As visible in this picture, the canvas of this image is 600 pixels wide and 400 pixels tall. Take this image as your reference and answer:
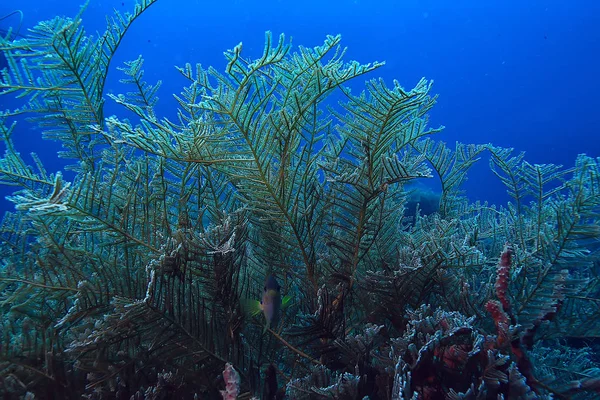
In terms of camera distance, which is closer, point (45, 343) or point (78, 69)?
point (45, 343)

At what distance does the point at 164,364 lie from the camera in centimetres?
203

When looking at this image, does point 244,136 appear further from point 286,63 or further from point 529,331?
point 529,331

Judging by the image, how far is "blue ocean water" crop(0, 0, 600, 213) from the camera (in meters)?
52.2

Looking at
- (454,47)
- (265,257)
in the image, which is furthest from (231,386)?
(454,47)

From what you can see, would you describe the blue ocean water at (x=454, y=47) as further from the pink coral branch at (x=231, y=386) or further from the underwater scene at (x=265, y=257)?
the pink coral branch at (x=231, y=386)

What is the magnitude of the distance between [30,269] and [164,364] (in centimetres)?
92

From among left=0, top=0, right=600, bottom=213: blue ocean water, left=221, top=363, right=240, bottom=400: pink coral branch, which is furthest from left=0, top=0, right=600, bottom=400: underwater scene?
left=0, top=0, right=600, bottom=213: blue ocean water

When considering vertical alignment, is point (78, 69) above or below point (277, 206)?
above

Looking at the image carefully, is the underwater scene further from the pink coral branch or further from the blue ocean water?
the blue ocean water

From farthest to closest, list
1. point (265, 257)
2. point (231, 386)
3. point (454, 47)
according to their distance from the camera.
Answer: point (454, 47) → point (265, 257) → point (231, 386)

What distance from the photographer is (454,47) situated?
70688 millimetres

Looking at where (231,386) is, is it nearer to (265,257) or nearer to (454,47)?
(265,257)

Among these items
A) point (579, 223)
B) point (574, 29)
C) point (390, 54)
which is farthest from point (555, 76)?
point (579, 223)

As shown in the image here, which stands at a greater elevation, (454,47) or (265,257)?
(454,47)
